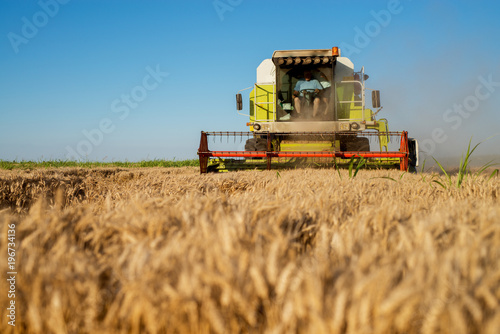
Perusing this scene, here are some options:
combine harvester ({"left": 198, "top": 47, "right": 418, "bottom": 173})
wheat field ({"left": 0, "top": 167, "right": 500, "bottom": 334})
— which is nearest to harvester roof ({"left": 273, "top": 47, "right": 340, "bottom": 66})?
combine harvester ({"left": 198, "top": 47, "right": 418, "bottom": 173})

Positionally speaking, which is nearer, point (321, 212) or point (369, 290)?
point (369, 290)

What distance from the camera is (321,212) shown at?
1.66 m

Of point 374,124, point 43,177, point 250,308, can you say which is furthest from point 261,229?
point 374,124

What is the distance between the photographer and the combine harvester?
7.57m

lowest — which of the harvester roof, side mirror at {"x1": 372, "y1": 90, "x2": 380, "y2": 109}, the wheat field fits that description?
the wheat field

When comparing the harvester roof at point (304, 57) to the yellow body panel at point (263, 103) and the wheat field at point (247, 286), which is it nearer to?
the yellow body panel at point (263, 103)

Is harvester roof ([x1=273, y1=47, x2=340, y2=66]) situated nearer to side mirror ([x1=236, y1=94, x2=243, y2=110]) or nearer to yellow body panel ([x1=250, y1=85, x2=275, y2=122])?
yellow body panel ([x1=250, y1=85, x2=275, y2=122])

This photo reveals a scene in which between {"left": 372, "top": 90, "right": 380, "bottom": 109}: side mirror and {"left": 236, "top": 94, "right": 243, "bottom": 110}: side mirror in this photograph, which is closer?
{"left": 372, "top": 90, "right": 380, "bottom": 109}: side mirror

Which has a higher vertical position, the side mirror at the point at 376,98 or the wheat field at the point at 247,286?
the side mirror at the point at 376,98

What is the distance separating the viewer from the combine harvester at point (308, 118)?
7566 millimetres

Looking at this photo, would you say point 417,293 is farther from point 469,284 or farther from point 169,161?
point 169,161

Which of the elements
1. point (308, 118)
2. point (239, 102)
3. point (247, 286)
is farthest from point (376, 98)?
point (247, 286)

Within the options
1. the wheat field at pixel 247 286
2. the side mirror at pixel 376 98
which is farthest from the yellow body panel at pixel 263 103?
the wheat field at pixel 247 286

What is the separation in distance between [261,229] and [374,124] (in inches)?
315
